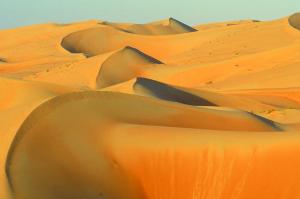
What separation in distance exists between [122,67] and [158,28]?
82.0 ft

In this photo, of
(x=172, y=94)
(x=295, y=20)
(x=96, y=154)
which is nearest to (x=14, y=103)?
(x=96, y=154)

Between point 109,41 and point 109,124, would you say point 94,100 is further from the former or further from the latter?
point 109,41

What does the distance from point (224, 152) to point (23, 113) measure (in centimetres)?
228

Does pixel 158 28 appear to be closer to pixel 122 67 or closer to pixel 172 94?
pixel 122 67

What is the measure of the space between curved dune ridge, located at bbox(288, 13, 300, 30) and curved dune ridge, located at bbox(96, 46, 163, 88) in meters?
8.45

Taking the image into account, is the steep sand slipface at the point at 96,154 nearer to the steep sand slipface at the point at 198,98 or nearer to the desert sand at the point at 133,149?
the desert sand at the point at 133,149

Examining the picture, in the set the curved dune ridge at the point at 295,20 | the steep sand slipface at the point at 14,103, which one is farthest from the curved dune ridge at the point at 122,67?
the steep sand slipface at the point at 14,103

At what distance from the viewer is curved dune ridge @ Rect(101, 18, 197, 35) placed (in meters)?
45.8

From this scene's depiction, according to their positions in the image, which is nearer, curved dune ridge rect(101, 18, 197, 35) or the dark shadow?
the dark shadow

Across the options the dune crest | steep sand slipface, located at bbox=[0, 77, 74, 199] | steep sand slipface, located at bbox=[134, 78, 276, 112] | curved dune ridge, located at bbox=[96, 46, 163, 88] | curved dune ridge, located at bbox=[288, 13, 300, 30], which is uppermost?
steep sand slipface, located at bbox=[0, 77, 74, 199]

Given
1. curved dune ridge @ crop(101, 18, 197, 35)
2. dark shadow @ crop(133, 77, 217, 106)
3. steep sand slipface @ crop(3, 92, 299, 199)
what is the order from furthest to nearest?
curved dune ridge @ crop(101, 18, 197, 35), dark shadow @ crop(133, 77, 217, 106), steep sand slipface @ crop(3, 92, 299, 199)

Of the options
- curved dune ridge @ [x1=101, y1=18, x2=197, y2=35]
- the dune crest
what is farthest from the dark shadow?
the dune crest

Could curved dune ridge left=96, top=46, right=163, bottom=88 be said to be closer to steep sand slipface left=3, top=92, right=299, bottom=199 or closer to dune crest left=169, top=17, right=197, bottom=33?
steep sand slipface left=3, top=92, right=299, bottom=199

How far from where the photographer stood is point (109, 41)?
38219 millimetres
